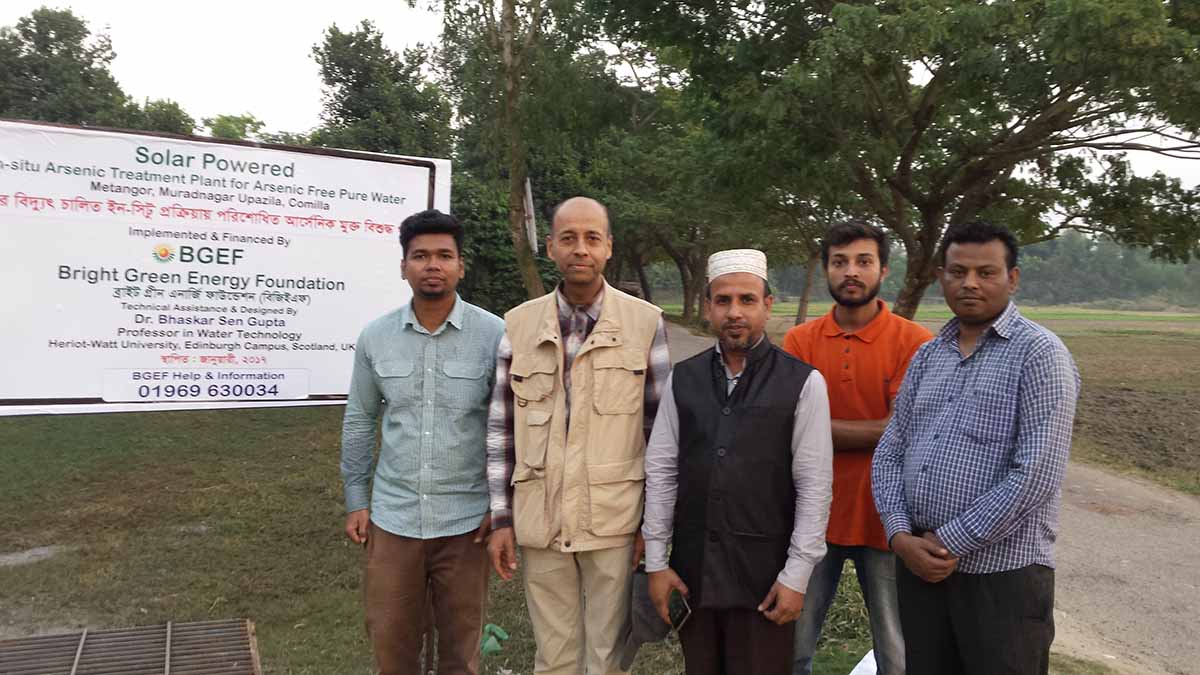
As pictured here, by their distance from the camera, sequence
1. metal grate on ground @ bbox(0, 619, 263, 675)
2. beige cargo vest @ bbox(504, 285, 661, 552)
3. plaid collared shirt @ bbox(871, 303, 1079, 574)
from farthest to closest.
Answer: metal grate on ground @ bbox(0, 619, 263, 675) < beige cargo vest @ bbox(504, 285, 661, 552) < plaid collared shirt @ bbox(871, 303, 1079, 574)

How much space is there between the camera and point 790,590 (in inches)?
95.9

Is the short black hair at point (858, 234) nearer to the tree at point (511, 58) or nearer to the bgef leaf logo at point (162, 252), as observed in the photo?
the bgef leaf logo at point (162, 252)

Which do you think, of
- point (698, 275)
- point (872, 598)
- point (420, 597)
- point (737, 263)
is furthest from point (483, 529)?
point (698, 275)

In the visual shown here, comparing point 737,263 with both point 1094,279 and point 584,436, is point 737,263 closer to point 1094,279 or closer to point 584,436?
point 584,436

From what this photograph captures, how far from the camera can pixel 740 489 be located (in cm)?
249

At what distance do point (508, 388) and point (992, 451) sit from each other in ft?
4.82

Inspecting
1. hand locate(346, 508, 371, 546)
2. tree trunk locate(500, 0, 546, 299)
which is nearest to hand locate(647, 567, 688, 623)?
hand locate(346, 508, 371, 546)

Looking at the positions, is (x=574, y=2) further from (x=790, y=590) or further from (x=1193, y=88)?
(x=790, y=590)

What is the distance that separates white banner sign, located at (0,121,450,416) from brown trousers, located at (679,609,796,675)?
2.81 meters

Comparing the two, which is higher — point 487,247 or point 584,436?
point 487,247

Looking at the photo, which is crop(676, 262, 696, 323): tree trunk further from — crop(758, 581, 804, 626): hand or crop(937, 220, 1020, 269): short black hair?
crop(758, 581, 804, 626): hand

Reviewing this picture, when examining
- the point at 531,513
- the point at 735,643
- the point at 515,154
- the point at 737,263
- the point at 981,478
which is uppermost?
the point at 515,154

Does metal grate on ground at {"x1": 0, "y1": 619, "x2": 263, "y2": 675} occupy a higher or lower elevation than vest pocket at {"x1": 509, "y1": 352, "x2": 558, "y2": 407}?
lower

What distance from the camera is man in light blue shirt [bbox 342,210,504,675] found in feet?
9.75
